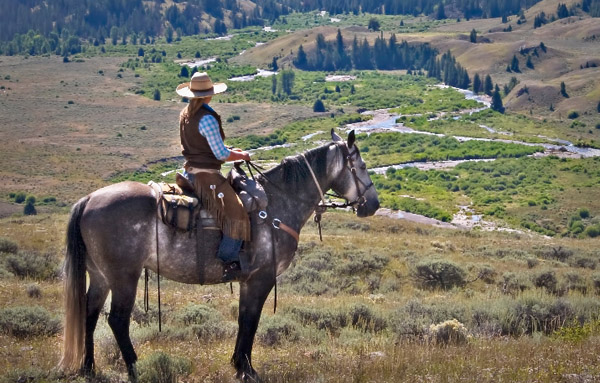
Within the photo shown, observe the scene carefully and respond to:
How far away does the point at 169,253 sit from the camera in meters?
8.42

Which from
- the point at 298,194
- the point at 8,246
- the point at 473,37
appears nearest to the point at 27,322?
the point at 298,194

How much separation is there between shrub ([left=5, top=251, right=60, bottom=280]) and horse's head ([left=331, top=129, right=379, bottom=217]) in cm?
971

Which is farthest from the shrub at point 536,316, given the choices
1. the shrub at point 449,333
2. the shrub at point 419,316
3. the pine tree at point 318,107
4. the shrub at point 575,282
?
the pine tree at point 318,107

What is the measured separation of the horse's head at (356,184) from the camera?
934 cm

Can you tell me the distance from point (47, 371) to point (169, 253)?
1.92 meters

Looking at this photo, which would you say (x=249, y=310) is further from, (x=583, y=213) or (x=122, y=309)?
(x=583, y=213)

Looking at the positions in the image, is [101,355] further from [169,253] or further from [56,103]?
[56,103]

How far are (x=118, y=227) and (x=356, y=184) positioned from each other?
3172 millimetres

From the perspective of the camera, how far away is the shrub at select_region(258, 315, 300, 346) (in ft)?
35.2

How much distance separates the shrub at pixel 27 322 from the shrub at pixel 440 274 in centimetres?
1068

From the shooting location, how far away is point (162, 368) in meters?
8.24

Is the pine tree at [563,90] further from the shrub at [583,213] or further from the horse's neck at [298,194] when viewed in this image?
the horse's neck at [298,194]

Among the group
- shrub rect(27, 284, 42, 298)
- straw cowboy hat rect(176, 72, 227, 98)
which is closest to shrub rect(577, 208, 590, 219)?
shrub rect(27, 284, 42, 298)

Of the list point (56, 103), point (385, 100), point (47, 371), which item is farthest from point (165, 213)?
point (385, 100)
